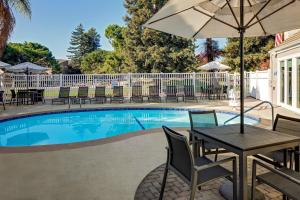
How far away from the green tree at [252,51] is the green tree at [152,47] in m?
3.32

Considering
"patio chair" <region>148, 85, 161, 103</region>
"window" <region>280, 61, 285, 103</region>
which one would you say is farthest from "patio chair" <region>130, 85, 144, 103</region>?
"window" <region>280, 61, 285, 103</region>

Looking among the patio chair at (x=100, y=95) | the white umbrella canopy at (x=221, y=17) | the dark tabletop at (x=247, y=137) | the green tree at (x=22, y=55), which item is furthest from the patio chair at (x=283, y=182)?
the green tree at (x=22, y=55)

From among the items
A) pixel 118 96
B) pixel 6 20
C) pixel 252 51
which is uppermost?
pixel 252 51

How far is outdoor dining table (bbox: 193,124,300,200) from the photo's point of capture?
2582 millimetres

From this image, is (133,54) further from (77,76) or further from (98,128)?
(98,128)

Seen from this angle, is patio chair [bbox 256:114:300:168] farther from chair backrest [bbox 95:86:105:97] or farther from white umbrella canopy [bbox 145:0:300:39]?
chair backrest [bbox 95:86:105:97]

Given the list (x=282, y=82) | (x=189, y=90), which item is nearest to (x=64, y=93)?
(x=189, y=90)

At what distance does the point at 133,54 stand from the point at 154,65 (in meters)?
2.28

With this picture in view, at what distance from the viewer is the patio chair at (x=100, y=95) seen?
13.5 metres

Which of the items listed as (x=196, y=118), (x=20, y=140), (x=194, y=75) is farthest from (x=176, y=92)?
(x=196, y=118)

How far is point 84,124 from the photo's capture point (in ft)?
33.1

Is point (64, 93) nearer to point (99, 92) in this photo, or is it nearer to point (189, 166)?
point (99, 92)

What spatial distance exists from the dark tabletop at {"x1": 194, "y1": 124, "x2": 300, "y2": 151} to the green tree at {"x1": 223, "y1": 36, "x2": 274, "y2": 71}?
19642 mm

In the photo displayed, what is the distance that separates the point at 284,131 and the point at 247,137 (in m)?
0.83
